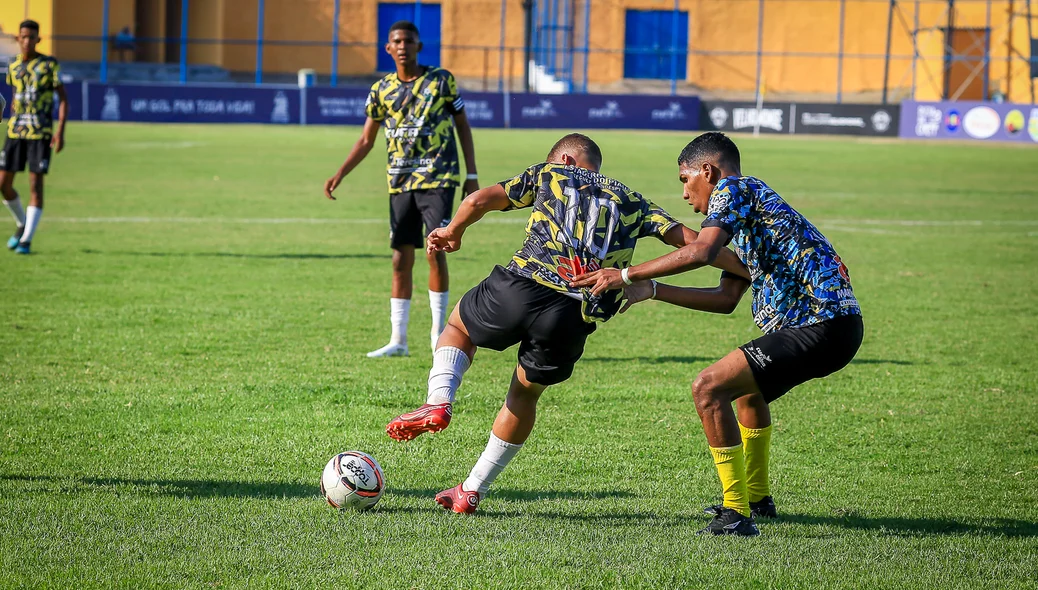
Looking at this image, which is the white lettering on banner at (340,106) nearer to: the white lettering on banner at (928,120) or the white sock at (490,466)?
the white lettering on banner at (928,120)

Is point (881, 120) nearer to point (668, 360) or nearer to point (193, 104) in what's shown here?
point (193, 104)

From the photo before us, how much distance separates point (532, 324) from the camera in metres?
5.17

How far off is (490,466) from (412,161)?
4.37 metres

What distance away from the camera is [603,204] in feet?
16.7

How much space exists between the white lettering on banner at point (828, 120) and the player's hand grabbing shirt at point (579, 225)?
41.4m

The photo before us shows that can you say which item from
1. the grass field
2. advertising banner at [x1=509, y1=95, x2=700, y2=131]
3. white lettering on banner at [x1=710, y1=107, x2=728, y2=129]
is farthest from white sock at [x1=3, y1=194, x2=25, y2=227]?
white lettering on banner at [x1=710, y1=107, x2=728, y2=129]

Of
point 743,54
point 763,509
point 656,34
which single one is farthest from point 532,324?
point 656,34

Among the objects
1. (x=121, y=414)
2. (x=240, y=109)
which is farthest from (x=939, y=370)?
(x=240, y=109)

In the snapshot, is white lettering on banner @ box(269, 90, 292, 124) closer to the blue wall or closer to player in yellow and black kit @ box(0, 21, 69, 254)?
the blue wall

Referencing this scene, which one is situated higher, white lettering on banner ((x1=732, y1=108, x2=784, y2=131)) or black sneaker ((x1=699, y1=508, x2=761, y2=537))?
white lettering on banner ((x1=732, y1=108, x2=784, y2=131))

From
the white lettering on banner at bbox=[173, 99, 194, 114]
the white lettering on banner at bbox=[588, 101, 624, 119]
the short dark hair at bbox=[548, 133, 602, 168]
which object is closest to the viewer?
the short dark hair at bbox=[548, 133, 602, 168]

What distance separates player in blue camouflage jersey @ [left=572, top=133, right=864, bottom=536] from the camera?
5.06 metres

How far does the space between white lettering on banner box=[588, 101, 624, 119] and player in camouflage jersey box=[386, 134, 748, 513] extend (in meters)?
38.3

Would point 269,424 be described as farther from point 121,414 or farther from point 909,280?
point 909,280
